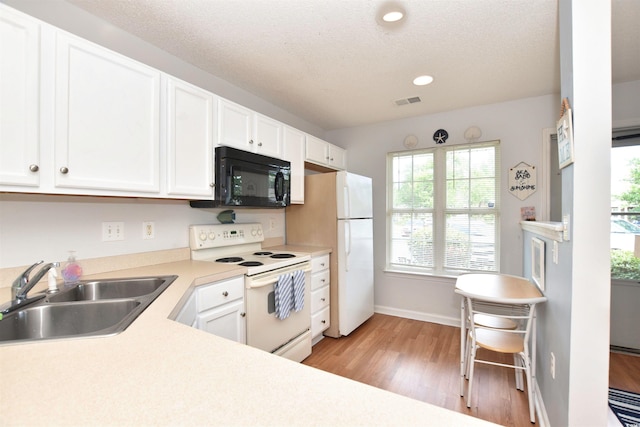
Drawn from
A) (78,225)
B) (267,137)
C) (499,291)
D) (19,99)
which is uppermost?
(267,137)

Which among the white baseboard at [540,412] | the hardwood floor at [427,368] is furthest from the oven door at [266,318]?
the white baseboard at [540,412]

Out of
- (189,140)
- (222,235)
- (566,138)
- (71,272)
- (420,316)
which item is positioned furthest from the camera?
(420,316)

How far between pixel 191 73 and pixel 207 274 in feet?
5.36

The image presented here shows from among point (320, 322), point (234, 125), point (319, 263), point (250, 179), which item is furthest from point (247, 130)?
point (320, 322)

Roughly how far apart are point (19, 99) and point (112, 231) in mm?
834

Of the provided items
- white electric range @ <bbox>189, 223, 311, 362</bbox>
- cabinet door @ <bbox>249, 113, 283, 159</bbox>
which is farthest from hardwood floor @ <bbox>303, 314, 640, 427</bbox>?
cabinet door @ <bbox>249, 113, 283, 159</bbox>

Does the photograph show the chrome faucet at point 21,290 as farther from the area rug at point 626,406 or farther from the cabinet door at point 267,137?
the area rug at point 626,406

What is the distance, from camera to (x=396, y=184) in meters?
3.62

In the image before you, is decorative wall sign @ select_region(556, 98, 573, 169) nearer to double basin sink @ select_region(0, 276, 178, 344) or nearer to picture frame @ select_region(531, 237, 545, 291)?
picture frame @ select_region(531, 237, 545, 291)

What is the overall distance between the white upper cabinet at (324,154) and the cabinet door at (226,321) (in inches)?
68.6

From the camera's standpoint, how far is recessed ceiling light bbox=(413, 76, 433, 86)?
96.7 inches

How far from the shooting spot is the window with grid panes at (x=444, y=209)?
3.13 m

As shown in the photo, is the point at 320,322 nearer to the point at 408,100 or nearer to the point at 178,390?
the point at 178,390

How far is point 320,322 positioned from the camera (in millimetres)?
2801
